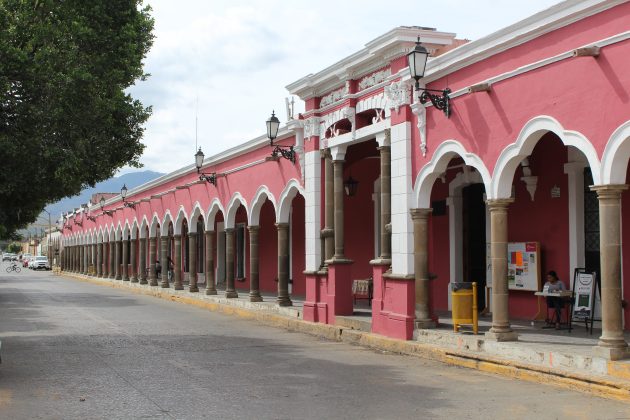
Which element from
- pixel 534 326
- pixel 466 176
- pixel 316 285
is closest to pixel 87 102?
pixel 316 285

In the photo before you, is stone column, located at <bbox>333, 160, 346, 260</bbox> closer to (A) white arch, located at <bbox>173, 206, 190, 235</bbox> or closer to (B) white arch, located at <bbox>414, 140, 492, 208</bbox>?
(B) white arch, located at <bbox>414, 140, 492, 208</bbox>

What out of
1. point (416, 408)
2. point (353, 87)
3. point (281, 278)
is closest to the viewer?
point (416, 408)

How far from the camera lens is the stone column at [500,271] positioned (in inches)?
429

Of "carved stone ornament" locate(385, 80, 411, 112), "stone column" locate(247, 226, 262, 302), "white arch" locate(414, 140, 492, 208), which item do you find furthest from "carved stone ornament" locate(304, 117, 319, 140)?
"stone column" locate(247, 226, 262, 302)

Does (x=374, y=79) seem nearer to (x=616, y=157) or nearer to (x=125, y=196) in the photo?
(x=616, y=157)

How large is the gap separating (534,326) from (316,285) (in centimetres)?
524

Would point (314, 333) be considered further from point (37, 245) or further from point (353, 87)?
point (37, 245)

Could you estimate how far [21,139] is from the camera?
42.8ft

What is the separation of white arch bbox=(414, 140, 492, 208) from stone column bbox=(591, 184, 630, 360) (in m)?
2.28

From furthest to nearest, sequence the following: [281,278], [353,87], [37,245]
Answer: [37,245] → [281,278] → [353,87]

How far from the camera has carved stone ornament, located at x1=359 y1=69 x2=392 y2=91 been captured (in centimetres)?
1387

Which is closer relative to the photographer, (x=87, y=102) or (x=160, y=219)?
(x=87, y=102)

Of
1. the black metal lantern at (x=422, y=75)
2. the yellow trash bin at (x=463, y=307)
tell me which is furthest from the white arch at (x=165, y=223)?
the yellow trash bin at (x=463, y=307)

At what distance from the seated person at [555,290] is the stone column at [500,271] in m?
1.52
